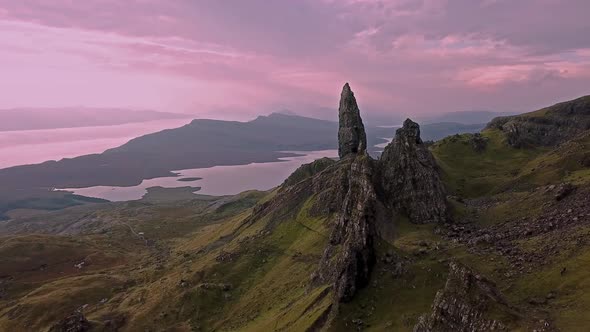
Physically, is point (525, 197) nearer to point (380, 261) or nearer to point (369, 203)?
point (369, 203)

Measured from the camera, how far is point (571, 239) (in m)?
55.8

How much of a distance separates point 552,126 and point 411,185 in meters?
113

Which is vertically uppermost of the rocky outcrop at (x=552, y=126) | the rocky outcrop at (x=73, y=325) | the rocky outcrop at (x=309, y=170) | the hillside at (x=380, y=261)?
the rocky outcrop at (x=552, y=126)

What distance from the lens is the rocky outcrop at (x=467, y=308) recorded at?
3975 centimetres

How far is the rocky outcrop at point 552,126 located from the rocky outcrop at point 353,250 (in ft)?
338

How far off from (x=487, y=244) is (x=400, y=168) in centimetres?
3055

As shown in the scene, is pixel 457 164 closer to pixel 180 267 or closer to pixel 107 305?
pixel 180 267

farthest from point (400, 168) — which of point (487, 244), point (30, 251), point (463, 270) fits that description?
point (30, 251)

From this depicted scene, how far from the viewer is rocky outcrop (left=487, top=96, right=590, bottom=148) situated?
15950cm

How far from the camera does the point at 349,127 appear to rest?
14725 cm

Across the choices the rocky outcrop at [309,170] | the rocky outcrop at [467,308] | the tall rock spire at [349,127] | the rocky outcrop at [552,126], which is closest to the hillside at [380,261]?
the rocky outcrop at [467,308]

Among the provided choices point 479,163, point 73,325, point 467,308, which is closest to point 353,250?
point 467,308

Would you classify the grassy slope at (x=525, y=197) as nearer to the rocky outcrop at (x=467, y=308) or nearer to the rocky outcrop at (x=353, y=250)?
the rocky outcrop at (x=467, y=308)

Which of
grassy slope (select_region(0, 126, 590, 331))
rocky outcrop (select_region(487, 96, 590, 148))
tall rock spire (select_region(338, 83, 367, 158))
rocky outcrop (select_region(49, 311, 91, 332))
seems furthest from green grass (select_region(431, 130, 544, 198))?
rocky outcrop (select_region(49, 311, 91, 332))
